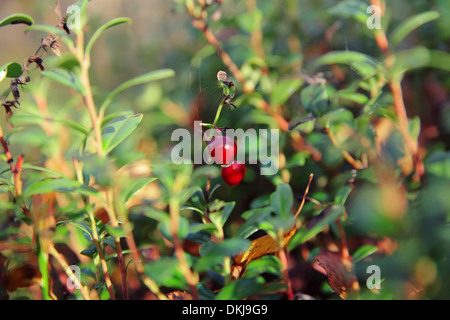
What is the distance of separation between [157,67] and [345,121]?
1167 mm

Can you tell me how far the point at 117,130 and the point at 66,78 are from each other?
0.45 feet

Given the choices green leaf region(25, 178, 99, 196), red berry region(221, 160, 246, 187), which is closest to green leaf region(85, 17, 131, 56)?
green leaf region(25, 178, 99, 196)

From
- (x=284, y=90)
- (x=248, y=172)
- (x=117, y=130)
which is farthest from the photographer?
(x=248, y=172)

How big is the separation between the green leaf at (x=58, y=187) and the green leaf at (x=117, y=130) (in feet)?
0.29

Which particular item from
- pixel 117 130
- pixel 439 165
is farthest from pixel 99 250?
pixel 439 165

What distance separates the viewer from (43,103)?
1294 mm

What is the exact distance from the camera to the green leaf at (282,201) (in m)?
0.66

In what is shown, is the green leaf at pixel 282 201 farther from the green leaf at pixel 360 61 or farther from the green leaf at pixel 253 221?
the green leaf at pixel 360 61

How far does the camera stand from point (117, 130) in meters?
0.75

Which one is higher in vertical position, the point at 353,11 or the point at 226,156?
the point at 353,11

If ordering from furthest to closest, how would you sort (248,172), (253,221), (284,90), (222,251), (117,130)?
(248,172) → (284,90) → (117,130) → (253,221) → (222,251)

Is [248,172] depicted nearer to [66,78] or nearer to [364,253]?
[364,253]

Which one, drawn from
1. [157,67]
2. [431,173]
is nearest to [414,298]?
[431,173]

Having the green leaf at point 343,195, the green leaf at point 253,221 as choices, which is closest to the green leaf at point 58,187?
the green leaf at point 253,221
